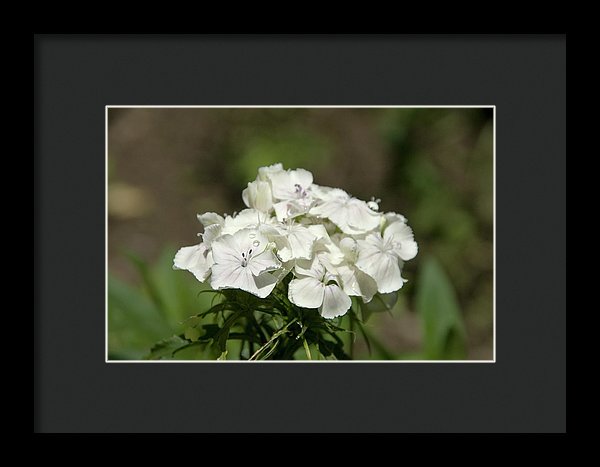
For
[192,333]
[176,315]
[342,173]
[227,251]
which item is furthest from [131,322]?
[342,173]

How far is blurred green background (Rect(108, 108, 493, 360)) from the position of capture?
423 cm

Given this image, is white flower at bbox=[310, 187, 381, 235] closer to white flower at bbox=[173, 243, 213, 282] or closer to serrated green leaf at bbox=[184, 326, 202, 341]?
white flower at bbox=[173, 243, 213, 282]

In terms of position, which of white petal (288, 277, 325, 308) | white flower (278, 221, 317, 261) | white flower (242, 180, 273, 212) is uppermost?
white flower (242, 180, 273, 212)

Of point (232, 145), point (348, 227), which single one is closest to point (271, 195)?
point (348, 227)

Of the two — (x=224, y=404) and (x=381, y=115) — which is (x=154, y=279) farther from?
(x=381, y=115)

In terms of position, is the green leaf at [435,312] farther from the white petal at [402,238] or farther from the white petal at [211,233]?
the white petal at [211,233]

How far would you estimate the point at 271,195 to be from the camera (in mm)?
1726

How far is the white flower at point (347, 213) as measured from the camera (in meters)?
1.66

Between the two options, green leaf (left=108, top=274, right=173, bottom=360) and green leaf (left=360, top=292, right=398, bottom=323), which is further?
green leaf (left=108, top=274, right=173, bottom=360)

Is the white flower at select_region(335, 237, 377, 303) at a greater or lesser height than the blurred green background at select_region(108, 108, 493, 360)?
lesser

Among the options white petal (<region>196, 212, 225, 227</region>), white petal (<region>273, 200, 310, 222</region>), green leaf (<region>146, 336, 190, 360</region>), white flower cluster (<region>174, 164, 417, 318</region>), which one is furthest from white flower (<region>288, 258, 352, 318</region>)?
green leaf (<region>146, 336, 190, 360</region>)

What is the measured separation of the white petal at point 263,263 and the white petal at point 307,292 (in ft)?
0.19
